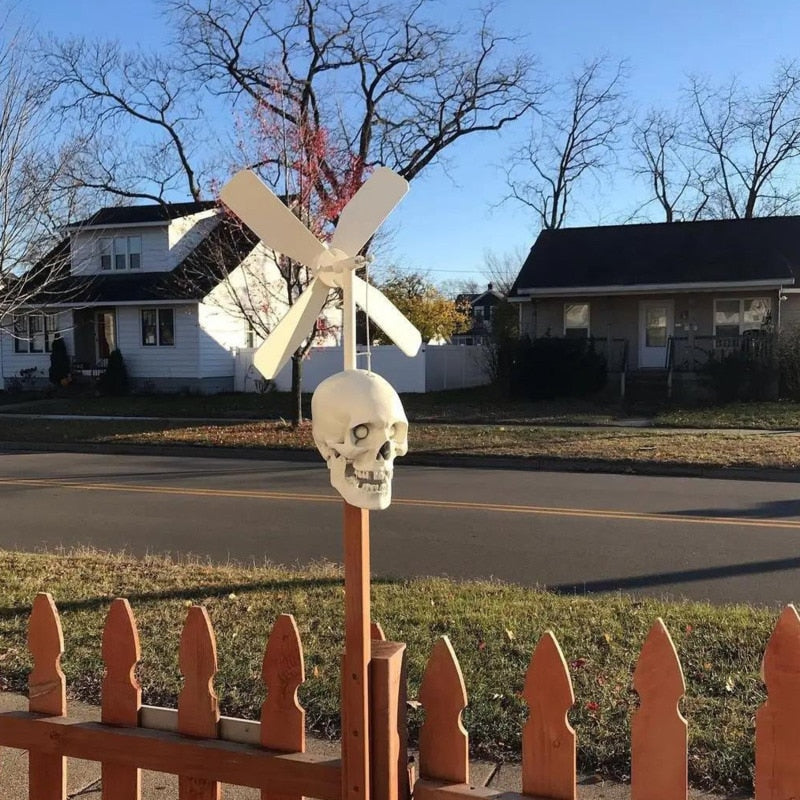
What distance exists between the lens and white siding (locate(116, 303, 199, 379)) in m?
27.9

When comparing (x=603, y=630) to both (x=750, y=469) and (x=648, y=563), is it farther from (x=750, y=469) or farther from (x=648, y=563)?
(x=750, y=469)

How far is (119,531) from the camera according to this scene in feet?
26.3

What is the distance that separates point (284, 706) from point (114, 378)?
27.4m

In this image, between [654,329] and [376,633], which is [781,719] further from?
[654,329]

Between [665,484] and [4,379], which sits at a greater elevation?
[4,379]

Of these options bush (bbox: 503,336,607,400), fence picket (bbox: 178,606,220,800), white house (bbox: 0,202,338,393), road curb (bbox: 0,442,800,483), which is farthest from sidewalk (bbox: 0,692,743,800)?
white house (bbox: 0,202,338,393)

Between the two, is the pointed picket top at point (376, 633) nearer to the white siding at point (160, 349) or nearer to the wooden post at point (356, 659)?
the wooden post at point (356, 659)

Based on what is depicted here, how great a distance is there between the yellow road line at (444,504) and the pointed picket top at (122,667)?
21.8 ft

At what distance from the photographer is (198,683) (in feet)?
7.85

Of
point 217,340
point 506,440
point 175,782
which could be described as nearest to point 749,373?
point 506,440

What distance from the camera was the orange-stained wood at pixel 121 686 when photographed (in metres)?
2.46

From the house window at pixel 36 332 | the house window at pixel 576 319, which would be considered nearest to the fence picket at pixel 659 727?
the house window at pixel 576 319

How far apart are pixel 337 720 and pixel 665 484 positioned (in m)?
8.36

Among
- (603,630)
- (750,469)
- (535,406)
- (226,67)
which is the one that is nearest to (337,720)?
(603,630)
